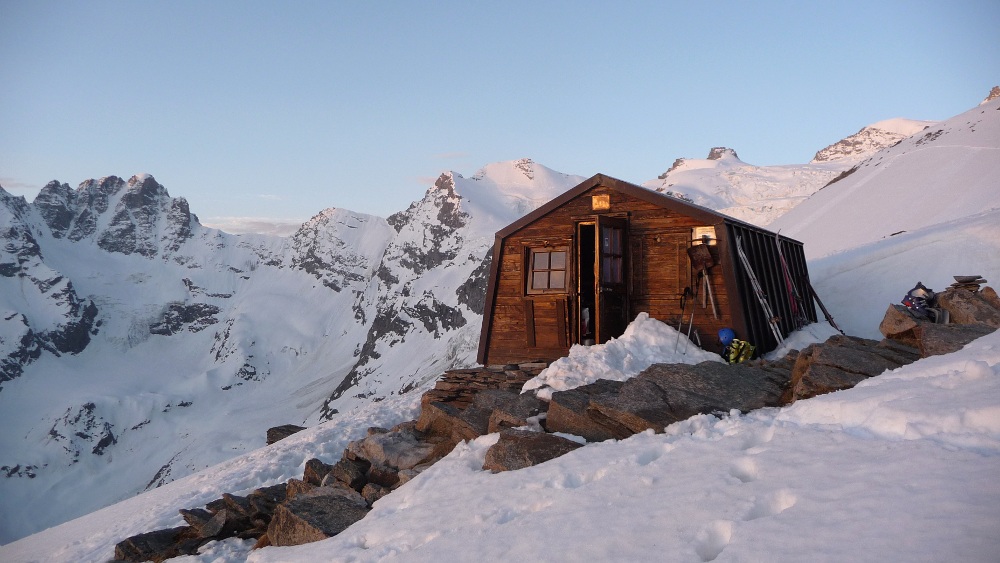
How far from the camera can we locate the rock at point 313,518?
7.83 metres

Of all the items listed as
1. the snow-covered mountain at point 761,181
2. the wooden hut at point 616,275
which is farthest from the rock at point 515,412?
the snow-covered mountain at point 761,181

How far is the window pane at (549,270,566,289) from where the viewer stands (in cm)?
1648

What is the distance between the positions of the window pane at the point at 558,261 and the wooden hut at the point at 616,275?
1.0 inches

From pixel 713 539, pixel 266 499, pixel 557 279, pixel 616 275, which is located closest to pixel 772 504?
pixel 713 539

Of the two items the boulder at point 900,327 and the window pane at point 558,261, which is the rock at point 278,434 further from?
the boulder at point 900,327

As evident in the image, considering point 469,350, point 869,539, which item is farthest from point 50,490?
point 869,539

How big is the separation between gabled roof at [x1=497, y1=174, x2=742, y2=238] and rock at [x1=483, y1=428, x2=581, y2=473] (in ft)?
25.1

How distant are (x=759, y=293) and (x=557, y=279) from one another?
15.9ft

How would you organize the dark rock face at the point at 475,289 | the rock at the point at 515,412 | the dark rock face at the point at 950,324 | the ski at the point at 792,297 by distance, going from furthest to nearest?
the dark rock face at the point at 475,289 < the ski at the point at 792,297 < the rock at the point at 515,412 < the dark rock face at the point at 950,324

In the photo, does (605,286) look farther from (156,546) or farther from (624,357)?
(156,546)

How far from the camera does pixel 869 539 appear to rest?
13.5ft

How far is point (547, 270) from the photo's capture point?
16750mm

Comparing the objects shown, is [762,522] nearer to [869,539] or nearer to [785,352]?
[869,539]

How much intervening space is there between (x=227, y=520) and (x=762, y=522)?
778 cm
